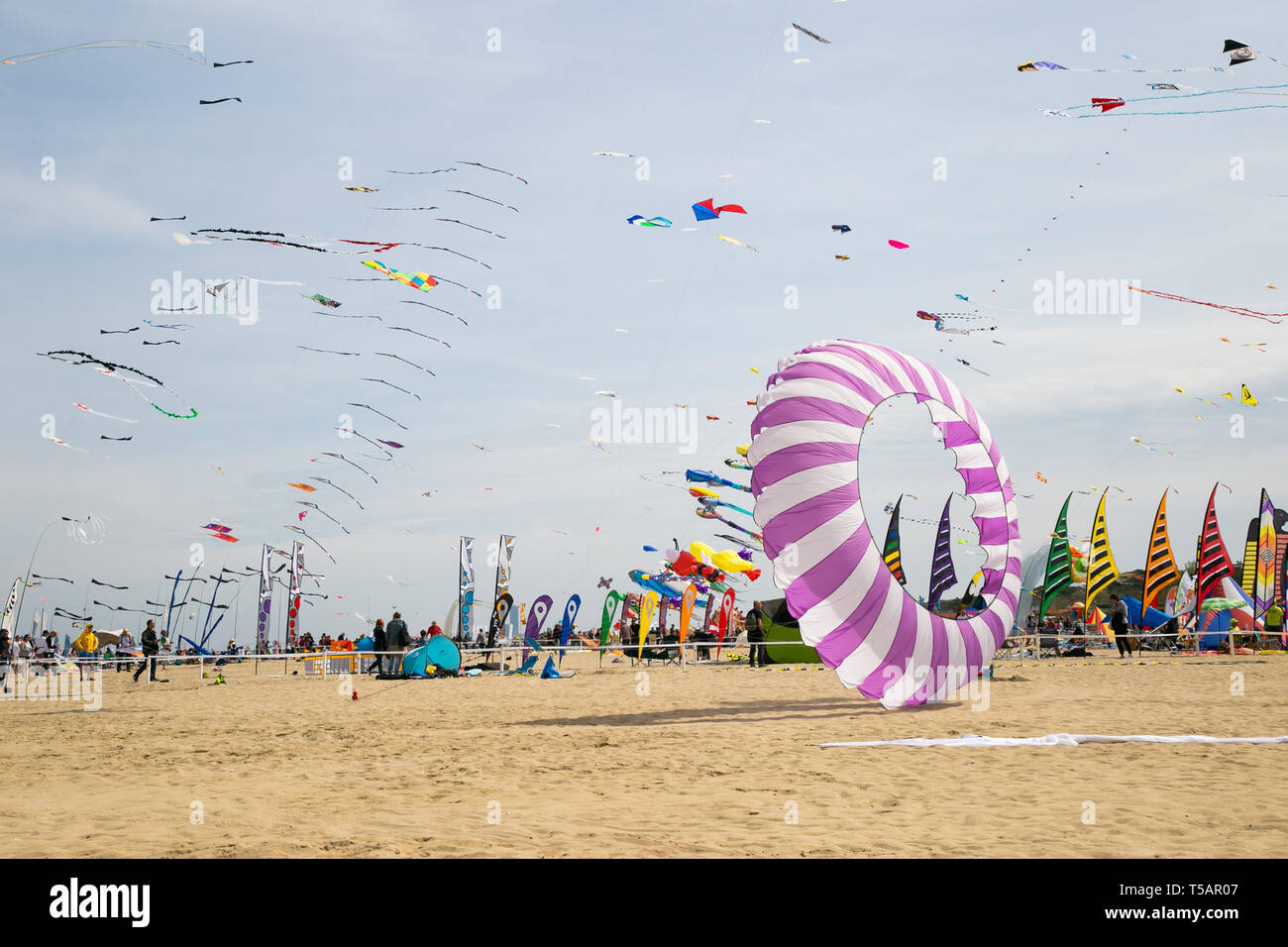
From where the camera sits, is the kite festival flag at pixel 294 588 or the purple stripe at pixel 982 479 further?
the kite festival flag at pixel 294 588

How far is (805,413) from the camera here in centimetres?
1195

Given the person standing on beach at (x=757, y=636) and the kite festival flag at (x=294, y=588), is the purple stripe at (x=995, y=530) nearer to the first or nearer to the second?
the person standing on beach at (x=757, y=636)

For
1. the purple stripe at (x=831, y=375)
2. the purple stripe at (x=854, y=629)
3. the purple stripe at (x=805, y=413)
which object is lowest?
the purple stripe at (x=854, y=629)

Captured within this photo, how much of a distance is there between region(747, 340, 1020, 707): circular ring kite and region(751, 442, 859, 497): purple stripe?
0.04 feet

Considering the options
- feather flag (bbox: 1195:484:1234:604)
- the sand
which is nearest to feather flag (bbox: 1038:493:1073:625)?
feather flag (bbox: 1195:484:1234:604)

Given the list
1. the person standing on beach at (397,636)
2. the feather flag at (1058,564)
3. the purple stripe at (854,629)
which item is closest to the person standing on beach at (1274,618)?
the feather flag at (1058,564)

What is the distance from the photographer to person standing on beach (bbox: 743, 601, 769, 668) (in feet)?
80.7

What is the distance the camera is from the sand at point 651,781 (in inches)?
227

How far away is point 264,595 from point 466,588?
817cm

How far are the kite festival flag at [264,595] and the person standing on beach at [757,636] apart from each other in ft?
55.7

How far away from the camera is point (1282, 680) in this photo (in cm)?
1577

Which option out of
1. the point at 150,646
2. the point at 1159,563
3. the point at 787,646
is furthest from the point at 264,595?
the point at 1159,563

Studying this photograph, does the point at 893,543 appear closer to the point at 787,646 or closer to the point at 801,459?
the point at 787,646
